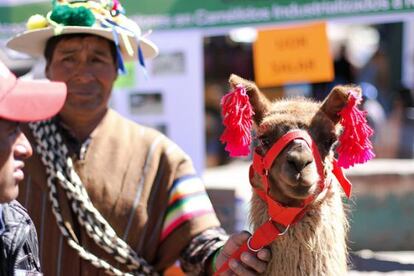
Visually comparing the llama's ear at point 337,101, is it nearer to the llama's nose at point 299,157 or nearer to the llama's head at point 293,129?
the llama's head at point 293,129

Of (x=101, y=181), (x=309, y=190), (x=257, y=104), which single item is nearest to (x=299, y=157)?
(x=309, y=190)

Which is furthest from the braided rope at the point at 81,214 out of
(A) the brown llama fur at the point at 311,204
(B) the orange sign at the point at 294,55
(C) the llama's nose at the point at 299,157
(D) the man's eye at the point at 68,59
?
(B) the orange sign at the point at 294,55

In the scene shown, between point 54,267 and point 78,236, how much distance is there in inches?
6.2

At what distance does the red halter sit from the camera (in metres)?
2.12

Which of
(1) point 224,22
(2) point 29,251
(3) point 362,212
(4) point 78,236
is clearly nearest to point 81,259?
(4) point 78,236

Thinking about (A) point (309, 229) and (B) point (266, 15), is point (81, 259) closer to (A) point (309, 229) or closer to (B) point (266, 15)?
(A) point (309, 229)

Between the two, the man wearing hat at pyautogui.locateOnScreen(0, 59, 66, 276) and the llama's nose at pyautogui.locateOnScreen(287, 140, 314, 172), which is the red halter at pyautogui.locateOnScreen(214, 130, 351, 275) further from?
the man wearing hat at pyautogui.locateOnScreen(0, 59, 66, 276)

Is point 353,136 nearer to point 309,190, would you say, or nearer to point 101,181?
point 309,190

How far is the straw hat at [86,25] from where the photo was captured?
282 centimetres

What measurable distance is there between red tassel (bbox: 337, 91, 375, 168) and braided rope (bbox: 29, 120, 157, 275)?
3.26 feet

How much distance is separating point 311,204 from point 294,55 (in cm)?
227

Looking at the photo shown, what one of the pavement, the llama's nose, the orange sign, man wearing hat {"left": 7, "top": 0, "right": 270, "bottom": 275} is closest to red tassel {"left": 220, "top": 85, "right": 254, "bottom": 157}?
the llama's nose

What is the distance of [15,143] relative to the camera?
72.6 inches

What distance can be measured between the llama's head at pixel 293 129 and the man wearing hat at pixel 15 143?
69cm
